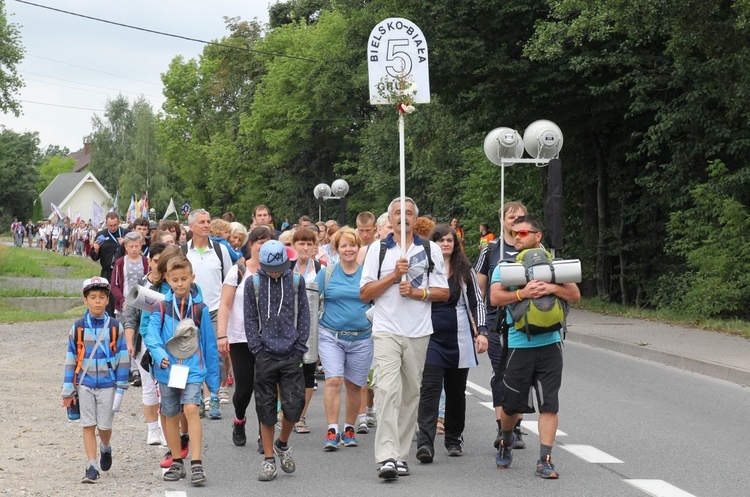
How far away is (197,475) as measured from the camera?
7.79m

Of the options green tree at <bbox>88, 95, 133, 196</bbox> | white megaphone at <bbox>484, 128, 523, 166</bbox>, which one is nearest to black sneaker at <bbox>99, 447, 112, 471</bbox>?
white megaphone at <bbox>484, 128, 523, 166</bbox>

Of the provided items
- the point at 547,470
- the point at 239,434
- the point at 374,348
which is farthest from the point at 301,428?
Answer: the point at 547,470

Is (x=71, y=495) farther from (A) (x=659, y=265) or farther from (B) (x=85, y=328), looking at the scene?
(A) (x=659, y=265)

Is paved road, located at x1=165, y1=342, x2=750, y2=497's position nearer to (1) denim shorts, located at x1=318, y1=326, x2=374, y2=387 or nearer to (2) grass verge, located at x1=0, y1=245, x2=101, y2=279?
(1) denim shorts, located at x1=318, y1=326, x2=374, y2=387

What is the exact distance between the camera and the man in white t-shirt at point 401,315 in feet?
26.6

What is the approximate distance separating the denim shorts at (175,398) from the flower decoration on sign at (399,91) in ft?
9.12

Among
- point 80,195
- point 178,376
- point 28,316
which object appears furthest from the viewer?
point 80,195

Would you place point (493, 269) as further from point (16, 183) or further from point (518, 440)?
point (16, 183)

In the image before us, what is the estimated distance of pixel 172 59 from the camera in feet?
307

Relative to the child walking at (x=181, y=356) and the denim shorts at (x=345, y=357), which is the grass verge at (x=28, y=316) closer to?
the denim shorts at (x=345, y=357)

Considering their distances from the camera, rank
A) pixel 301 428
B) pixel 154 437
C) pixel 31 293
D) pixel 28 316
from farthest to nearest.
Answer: pixel 31 293 < pixel 28 316 < pixel 301 428 < pixel 154 437

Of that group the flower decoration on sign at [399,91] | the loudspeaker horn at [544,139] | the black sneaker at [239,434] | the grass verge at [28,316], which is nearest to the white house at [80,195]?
the grass verge at [28,316]

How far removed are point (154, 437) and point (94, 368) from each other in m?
1.86

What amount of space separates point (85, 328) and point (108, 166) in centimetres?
13327
